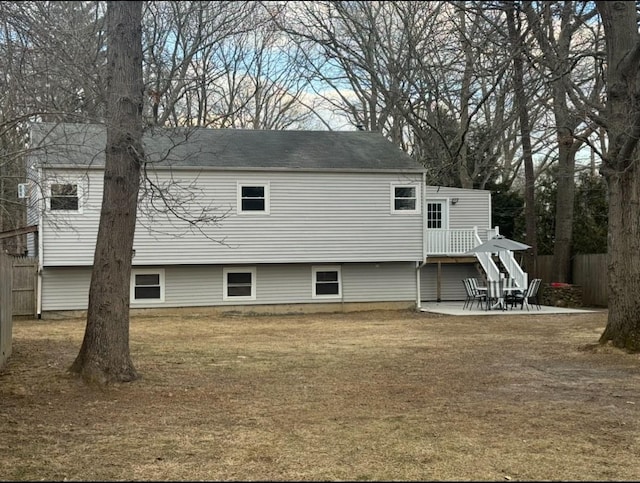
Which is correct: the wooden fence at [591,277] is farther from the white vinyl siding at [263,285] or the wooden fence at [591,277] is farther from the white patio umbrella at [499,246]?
the white vinyl siding at [263,285]

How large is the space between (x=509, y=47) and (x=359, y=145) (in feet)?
43.9

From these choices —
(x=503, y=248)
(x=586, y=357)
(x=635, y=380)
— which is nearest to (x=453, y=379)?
(x=635, y=380)

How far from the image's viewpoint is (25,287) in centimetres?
1912

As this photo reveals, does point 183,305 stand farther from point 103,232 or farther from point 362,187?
point 103,232

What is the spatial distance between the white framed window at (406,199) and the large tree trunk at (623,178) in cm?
1009

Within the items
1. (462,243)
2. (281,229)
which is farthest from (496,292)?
(281,229)

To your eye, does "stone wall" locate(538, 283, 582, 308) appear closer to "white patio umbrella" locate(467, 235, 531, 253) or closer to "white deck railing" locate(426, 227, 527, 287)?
"white deck railing" locate(426, 227, 527, 287)

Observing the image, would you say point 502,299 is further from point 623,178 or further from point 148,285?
point 148,285

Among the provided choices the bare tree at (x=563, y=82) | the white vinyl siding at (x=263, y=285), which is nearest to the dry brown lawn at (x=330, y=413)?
the bare tree at (x=563, y=82)

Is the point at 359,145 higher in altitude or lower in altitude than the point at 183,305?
higher

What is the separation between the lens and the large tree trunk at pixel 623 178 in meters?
10.5

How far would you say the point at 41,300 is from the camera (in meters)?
19.1

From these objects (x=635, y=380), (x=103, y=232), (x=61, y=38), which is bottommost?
(x=635, y=380)

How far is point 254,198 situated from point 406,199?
16.2ft
